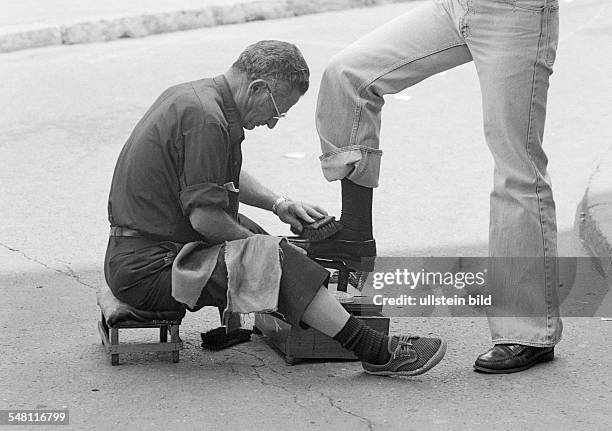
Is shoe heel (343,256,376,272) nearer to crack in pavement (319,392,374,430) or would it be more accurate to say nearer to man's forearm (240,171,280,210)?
man's forearm (240,171,280,210)

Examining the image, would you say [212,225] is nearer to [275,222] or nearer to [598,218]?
[275,222]

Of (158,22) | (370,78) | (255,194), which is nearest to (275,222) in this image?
(255,194)

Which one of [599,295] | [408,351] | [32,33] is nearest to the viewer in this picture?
[408,351]

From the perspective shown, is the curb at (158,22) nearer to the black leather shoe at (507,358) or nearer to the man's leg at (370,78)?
the man's leg at (370,78)

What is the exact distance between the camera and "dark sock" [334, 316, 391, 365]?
3.94 metres

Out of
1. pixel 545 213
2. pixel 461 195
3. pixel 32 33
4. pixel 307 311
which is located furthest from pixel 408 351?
pixel 32 33

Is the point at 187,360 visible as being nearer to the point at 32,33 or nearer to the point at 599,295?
the point at 599,295

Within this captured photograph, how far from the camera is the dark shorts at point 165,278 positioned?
3893 millimetres

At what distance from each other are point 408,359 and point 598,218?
181cm

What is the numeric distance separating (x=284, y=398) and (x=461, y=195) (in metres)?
→ 2.80

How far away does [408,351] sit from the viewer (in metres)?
4.00

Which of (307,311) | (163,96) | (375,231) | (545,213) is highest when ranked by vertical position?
(163,96)

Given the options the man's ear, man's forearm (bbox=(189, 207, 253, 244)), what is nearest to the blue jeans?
the man's ear

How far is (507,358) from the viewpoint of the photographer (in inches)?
160
